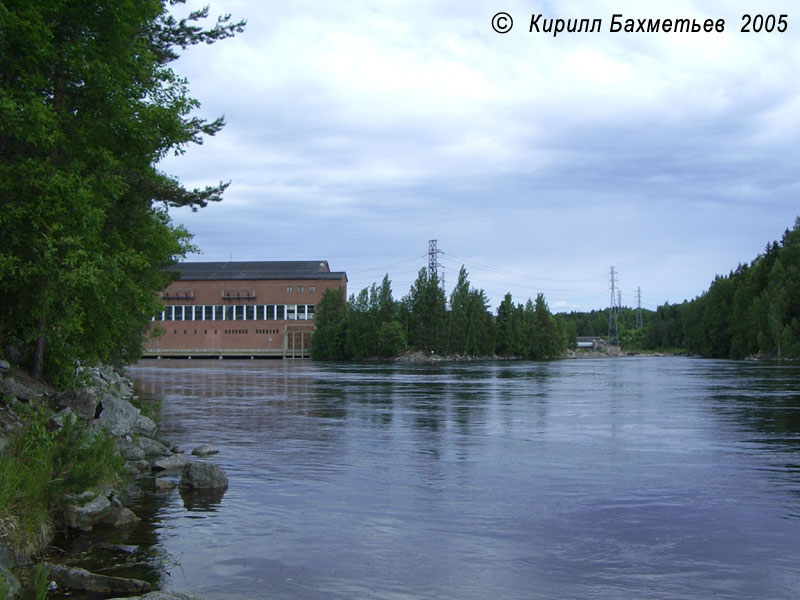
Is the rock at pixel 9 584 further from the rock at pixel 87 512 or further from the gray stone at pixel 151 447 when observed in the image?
the gray stone at pixel 151 447

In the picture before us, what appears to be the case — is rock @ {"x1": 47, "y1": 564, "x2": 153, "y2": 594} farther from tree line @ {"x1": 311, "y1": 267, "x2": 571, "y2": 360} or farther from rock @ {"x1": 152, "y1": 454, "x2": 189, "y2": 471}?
tree line @ {"x1": 311, "y1": 267, "x2": 571, "y2": 360}

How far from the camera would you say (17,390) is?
1641cm

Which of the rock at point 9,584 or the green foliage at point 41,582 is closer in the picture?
the rock at point 9,584

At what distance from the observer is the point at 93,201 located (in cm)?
1636

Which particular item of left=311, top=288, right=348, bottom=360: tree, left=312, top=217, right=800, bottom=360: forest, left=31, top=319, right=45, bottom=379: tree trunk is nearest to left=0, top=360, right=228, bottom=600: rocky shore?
left=31, top=319, right=45, bottom=379: tree trunk

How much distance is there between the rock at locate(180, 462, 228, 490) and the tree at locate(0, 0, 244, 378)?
3898mm

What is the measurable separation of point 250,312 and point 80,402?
130182 millimetres

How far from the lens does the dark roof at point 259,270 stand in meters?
147

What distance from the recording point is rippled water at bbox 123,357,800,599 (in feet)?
29.8

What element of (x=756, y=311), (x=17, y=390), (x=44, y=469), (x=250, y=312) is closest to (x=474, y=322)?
(x=250, y=312)

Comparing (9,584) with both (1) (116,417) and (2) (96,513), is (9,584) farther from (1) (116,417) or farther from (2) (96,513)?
(1) (116,417)

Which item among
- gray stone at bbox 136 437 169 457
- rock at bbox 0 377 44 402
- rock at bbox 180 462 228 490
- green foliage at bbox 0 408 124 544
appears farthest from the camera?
gray stone at bbox 136 437 169 457

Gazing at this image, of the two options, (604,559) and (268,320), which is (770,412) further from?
(268,320)

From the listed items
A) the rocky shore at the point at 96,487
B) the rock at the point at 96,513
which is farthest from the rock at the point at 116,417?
the rock at the point at 96,513
